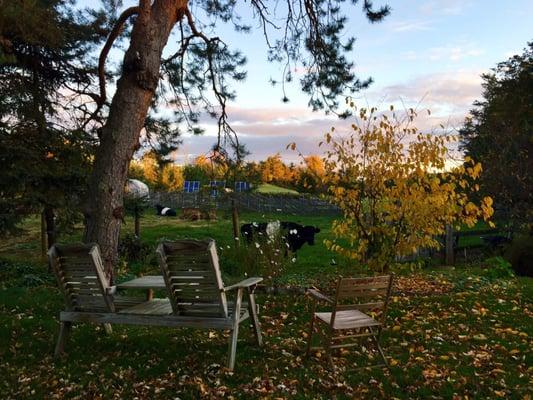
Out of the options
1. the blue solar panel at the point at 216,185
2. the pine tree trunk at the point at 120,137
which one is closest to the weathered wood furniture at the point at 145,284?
the pine tree trunk at the point at 120,137

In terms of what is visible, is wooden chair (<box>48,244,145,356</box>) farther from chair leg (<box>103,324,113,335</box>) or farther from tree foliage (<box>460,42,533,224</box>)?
tree foliage (<box>460,42,533,224</box>)

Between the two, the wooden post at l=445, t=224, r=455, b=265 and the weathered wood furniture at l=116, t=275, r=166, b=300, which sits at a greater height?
the weathered wood furniture at l=116, t=275, r=166, b=300

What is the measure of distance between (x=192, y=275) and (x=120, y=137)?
8.66ft

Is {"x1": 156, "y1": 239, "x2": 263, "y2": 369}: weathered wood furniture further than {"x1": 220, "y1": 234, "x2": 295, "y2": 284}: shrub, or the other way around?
{"x1": 220, "y1": 234, "x2": 295, "y2": 284}: shrub

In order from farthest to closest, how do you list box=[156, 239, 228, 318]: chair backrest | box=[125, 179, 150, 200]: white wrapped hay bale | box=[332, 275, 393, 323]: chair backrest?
1. box=[125, 179, 150, 200]: white wrapped hay bale
2. box=[332, 275, 393, 323]: chair backrest
3. box=[156, 239, 228, 318]: chair backrest

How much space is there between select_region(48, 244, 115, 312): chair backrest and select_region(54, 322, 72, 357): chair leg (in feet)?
0.55

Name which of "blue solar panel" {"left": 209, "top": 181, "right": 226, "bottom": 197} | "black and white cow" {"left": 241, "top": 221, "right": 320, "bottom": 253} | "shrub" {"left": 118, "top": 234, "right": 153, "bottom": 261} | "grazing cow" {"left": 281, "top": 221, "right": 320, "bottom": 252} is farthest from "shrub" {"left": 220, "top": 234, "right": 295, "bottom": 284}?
"grazing cow" {"left": 281, "top": 221, "right": 320, "bottom": 252}

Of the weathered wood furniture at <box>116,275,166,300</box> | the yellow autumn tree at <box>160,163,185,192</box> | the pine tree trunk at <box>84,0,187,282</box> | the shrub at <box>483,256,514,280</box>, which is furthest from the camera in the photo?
the yellow autumn tree at <box>160,163,185,192</box>

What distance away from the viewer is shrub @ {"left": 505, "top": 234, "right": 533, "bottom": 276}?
36.2 feet

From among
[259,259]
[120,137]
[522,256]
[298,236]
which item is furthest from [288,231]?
[120,137]

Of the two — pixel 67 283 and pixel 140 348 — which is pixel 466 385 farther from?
pixel 67 283

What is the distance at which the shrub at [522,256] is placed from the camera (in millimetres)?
11031

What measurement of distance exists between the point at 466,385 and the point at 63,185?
8601 millimetres

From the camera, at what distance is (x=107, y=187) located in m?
5.88
